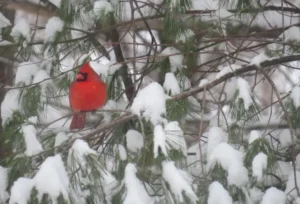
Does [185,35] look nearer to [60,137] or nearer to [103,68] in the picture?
[103,68]

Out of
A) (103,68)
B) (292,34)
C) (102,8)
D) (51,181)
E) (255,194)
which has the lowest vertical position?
(255,194)

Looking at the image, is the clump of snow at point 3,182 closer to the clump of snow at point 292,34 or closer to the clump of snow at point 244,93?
the clump of snow at point 244,93

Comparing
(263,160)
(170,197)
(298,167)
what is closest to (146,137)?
(170,197)

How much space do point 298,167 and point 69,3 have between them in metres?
1.16

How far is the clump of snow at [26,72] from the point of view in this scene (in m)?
2.59

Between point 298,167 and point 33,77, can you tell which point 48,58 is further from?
point 298,167

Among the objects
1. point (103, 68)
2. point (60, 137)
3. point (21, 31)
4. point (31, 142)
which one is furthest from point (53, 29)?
point (31, 142)

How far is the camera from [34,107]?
2.37m

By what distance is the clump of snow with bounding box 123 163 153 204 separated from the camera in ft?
4.80

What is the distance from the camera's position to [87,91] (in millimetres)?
2092

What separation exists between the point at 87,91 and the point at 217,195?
2.23 ft

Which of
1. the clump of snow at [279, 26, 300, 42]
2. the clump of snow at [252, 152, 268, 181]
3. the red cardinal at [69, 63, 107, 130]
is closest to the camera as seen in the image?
the clump of snow at [252, 152, 268, 181]

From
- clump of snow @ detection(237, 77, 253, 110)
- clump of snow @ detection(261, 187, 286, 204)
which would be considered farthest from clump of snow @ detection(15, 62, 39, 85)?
clump of snow @ detection(261, 187, 286, 204)

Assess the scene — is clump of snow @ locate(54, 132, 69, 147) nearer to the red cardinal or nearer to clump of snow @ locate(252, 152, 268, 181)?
the red cardinal
